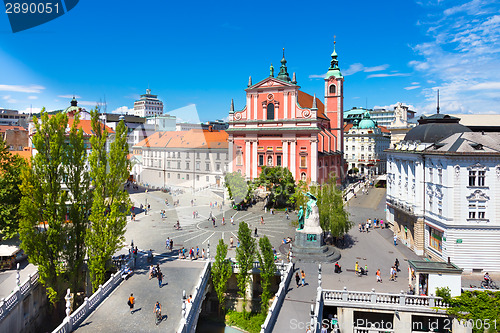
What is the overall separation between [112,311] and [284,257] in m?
13.8

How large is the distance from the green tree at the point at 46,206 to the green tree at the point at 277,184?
95.2ft

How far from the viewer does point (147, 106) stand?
609 feet

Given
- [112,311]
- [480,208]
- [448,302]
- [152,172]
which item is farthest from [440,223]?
[152,172]

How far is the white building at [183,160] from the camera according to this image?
66.1 meters

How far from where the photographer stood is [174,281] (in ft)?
79.8

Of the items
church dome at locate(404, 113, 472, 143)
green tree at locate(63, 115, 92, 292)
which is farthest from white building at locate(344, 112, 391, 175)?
green tree at locate(63, 115, 92, 292)

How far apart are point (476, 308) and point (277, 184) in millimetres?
31211

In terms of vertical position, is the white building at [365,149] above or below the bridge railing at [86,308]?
above

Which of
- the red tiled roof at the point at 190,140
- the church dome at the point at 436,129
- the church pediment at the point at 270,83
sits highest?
the church pediment at the point at 270,83

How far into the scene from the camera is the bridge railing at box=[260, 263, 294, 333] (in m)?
18.0

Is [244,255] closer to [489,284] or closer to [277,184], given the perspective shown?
[489,284]

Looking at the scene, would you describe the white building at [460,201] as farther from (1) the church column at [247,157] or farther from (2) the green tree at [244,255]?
(1) the church column at [247,157]

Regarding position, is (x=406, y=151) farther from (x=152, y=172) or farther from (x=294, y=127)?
(x=152, y=172)

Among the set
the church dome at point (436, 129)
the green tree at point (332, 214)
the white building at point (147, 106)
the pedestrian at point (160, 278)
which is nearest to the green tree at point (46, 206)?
the pedestrian at point (160, 278)
